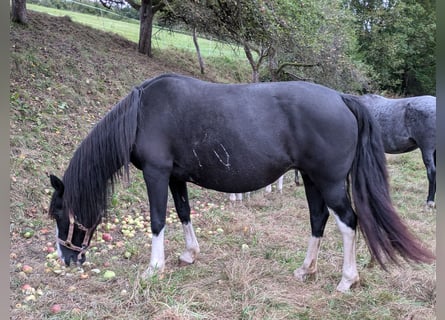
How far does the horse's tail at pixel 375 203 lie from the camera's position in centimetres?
282

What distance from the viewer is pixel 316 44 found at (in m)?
8.29

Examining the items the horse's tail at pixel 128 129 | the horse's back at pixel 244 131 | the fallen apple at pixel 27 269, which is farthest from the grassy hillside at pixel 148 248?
the horse's tail at pixel 128 129

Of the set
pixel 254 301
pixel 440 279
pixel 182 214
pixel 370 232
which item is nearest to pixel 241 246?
pixel 182 214

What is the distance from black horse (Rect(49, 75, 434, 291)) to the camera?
9.39ft

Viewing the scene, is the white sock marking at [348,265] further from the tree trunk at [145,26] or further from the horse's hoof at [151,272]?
the tree trunk at [145,26]

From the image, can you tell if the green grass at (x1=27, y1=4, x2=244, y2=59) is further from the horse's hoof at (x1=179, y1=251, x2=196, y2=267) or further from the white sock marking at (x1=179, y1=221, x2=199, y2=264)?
the horse's hoof at (x1=179, y1=251, x2=196, y2=267)

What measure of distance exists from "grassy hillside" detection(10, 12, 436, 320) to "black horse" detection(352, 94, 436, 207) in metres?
0.63

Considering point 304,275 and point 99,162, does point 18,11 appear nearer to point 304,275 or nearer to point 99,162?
point 99,162

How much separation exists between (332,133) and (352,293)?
123 centimetres

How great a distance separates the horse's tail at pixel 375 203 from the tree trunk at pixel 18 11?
7394mm

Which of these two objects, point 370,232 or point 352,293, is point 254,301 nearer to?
point 352,293

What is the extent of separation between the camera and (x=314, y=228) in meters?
3.26

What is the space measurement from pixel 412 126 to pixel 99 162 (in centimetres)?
463

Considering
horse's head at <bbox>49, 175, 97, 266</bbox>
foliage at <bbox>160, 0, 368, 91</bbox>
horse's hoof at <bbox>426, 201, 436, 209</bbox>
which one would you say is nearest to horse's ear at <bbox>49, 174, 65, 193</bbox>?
horse's head at <bbox>49, 175, 97, 266</bbox>
